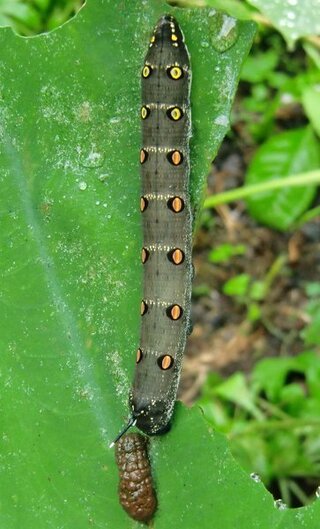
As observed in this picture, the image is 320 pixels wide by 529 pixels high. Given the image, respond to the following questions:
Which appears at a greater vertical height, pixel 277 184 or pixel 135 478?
pixel 277 184

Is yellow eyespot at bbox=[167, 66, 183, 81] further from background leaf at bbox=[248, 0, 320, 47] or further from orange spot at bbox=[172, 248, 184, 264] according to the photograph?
orange spot at bbox=[172, 248, 184, 264]

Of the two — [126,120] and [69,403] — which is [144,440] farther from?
[126,120]

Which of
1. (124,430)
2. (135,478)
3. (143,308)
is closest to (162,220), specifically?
(143,308)

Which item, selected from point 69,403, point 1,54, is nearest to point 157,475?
point 69,403

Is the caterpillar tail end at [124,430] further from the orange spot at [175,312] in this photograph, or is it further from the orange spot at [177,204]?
the orange spot at [177,204]

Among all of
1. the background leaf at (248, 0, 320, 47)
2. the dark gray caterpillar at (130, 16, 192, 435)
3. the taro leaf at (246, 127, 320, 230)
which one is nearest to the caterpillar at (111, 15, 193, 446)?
the dark gray caterpillar at (130, 16, 192, 435)

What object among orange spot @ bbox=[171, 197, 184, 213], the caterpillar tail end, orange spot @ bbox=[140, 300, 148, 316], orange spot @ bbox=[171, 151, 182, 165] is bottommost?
the caterpillar tail end

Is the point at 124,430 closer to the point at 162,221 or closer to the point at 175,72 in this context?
the point at 162,221
